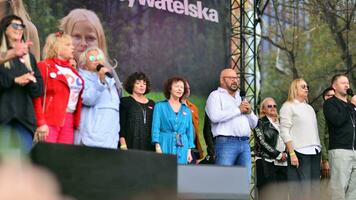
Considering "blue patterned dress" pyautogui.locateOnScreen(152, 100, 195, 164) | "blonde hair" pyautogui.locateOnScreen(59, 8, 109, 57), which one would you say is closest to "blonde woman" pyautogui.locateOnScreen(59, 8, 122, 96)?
"blonde hair" pyautogui.locateOnScreen(59, 8, 109, 57)

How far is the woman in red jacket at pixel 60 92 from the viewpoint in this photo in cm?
449

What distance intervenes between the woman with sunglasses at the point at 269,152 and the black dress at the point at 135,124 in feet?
5.16

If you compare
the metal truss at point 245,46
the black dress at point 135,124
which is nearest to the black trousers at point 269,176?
the black dress at point 135,124

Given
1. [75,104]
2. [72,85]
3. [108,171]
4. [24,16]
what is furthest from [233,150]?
[108,171]

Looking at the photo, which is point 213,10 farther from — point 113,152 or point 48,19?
point 113,152

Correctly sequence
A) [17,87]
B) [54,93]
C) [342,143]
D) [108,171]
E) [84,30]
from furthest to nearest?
[84,30] < [342,143] < [54,93] < [17,87] < [108,171]

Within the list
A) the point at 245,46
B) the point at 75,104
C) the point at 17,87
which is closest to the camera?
the point at 17,87

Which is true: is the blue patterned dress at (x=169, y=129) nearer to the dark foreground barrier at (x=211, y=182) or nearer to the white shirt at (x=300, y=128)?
the white shirt at (x=300, y=128)

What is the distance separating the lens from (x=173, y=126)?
18.4ft

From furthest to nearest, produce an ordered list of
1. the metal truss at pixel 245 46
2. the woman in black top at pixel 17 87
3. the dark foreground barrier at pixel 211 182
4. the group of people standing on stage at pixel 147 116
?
the metal truss at pixel 245 46 < the group of people standing on stage at pixel 147 116 < the woman in black top at pixel 17 87 < the dark foreground barrier at pixel 211 182

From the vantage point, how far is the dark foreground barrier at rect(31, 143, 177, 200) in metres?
2.45

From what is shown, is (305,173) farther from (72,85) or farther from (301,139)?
(72,85)

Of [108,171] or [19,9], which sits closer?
[108,171]

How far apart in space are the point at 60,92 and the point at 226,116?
1932 mm
